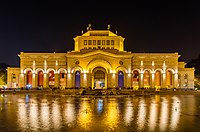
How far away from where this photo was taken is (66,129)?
1645 centimetres

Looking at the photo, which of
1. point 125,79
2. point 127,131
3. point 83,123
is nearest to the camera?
point 127,131

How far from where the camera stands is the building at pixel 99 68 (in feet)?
251

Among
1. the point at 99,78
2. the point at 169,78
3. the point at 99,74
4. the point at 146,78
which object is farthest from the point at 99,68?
the point at 169,78

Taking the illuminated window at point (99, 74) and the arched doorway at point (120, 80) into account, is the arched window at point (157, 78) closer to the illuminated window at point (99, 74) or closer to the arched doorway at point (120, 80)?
the arched doorway at point (120, 80)

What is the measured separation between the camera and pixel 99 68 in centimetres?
8112

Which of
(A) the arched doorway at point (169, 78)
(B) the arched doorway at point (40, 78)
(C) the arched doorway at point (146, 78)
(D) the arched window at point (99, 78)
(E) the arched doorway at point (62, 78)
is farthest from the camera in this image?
(D) the arched window at point (99, 78)

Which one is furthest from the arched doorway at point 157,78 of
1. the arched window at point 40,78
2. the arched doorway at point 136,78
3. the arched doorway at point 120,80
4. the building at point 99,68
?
the arched window at point 40,78

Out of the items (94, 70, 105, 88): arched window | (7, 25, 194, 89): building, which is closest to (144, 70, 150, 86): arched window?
(7, 25, 194, 89): building

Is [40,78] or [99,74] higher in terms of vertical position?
[99,74]

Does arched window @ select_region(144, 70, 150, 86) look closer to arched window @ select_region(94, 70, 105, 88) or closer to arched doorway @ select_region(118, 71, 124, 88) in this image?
arched doorway @ select_region(118, 71, 124, 88)

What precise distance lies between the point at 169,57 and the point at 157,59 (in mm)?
3402

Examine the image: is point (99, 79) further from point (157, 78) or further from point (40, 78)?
point (40, 78)

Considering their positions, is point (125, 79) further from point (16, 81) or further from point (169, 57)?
point (16, 81)

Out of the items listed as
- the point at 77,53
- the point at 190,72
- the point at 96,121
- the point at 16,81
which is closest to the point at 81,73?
the point at 77,53
